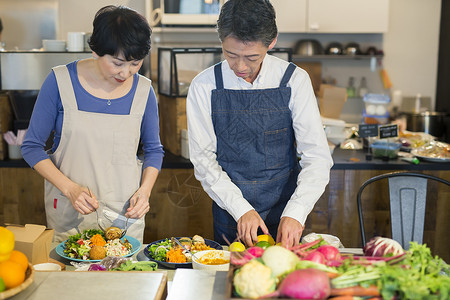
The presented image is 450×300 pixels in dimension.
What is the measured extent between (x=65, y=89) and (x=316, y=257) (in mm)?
1230

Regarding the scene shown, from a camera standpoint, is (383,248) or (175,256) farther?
(175,256)

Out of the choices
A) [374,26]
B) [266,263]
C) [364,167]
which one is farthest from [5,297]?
[374,26]

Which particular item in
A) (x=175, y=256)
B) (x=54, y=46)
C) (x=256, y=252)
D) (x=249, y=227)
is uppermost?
(x=54, y=46)

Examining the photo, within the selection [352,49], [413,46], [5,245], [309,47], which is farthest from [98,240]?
[413,46]

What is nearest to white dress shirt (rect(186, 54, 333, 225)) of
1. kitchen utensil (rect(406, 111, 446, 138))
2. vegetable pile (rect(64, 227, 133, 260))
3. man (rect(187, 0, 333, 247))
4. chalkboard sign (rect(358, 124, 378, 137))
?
man (rect(187, 0, 333, 247))

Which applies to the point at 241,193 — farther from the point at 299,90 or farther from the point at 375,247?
the point at 375,247

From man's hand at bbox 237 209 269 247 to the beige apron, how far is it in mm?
526

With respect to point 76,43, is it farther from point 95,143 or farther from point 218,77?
point 218,77

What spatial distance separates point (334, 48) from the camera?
17.5 feet

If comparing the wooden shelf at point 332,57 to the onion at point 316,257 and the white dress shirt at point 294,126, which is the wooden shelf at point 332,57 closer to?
the white dress shirt at point 294,126

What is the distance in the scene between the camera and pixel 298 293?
1053 mm

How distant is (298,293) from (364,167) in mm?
2201

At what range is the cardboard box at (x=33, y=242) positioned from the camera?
60.7 inches

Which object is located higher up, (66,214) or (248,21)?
(248,21)
